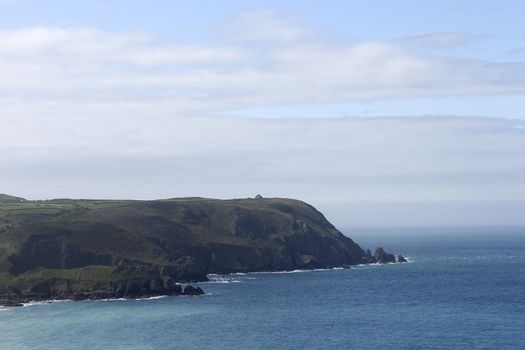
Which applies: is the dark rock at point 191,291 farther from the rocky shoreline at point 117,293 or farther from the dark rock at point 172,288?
the dark rock at point 172,288

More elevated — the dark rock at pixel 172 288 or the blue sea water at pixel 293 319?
the dark rock at pixel 172 288

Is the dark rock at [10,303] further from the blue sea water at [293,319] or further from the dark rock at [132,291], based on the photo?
the dark rock at [132,291]

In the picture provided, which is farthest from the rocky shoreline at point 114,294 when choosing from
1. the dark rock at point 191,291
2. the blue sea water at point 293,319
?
the blue sea water at point 293,319

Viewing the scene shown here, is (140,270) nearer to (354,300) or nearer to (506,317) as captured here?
(354,300)

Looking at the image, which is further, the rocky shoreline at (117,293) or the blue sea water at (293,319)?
the rocky shoreline at (117,293)

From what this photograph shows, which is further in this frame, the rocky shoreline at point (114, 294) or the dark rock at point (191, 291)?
the dark rock at point (191, 291)

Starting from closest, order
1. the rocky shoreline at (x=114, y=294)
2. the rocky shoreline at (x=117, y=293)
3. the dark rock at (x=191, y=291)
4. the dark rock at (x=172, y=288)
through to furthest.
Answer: the rocky shoreline at (x=114, y=294)
the rocky shoreline at (x=117, y=293)
the dark rock at (x=191, y=291)
the dark rock at (x=172, y=288)

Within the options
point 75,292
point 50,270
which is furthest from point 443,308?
point 50,270

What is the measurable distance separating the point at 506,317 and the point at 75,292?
283ft

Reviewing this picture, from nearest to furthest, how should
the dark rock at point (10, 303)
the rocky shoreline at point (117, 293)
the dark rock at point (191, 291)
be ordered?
the dark rock at point (10, 303)
the rocky shoreline at point (117, 293)
the dark rock at point (191, 291)

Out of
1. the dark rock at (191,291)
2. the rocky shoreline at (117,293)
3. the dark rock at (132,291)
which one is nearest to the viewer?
the rocky shoreline at (117,293)

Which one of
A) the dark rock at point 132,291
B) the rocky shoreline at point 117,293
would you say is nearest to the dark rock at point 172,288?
the rocky shoreline at point 117,293

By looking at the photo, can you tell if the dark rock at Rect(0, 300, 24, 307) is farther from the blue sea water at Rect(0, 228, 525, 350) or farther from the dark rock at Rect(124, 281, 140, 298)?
the dark rock at Rect(124, 281, 140, 298)

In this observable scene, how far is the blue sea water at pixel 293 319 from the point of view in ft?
352
